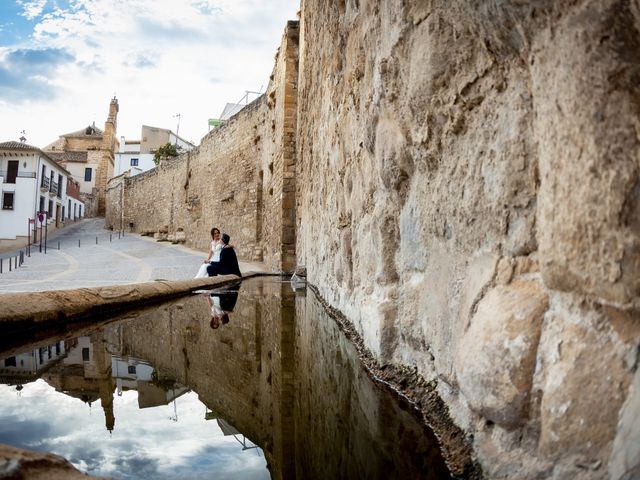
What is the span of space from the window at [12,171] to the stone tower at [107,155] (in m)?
17.9

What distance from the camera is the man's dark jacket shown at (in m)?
9.08

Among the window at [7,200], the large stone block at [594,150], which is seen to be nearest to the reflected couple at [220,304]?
the large stone block at [594,150]

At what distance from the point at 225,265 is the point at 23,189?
77.9 ft

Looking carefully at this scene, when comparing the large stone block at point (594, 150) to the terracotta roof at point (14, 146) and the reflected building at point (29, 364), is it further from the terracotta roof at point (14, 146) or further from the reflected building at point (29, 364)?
the terracotta roof at point (14, 146)

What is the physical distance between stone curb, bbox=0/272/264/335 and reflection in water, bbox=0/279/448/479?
35 centimetres

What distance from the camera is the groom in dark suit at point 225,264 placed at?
358 inches

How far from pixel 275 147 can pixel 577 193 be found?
11.2m

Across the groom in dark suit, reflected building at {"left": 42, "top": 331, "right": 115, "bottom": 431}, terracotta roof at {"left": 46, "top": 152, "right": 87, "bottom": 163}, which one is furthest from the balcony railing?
reflected building at {"left": 42, "top": 331, "right": 115, "bottom": 431}

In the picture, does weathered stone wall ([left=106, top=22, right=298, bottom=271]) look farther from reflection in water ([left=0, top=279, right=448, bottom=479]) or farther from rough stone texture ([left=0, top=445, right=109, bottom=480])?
rough stone texture ([left=0, top=445, right=109, bottom=480])

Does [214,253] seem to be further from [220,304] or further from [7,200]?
[7,200]

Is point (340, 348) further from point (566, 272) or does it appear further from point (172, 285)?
point (172, 285)

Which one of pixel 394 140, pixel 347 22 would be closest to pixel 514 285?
pixel 394 140

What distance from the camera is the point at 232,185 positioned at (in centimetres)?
1780

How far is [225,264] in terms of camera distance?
924cm
